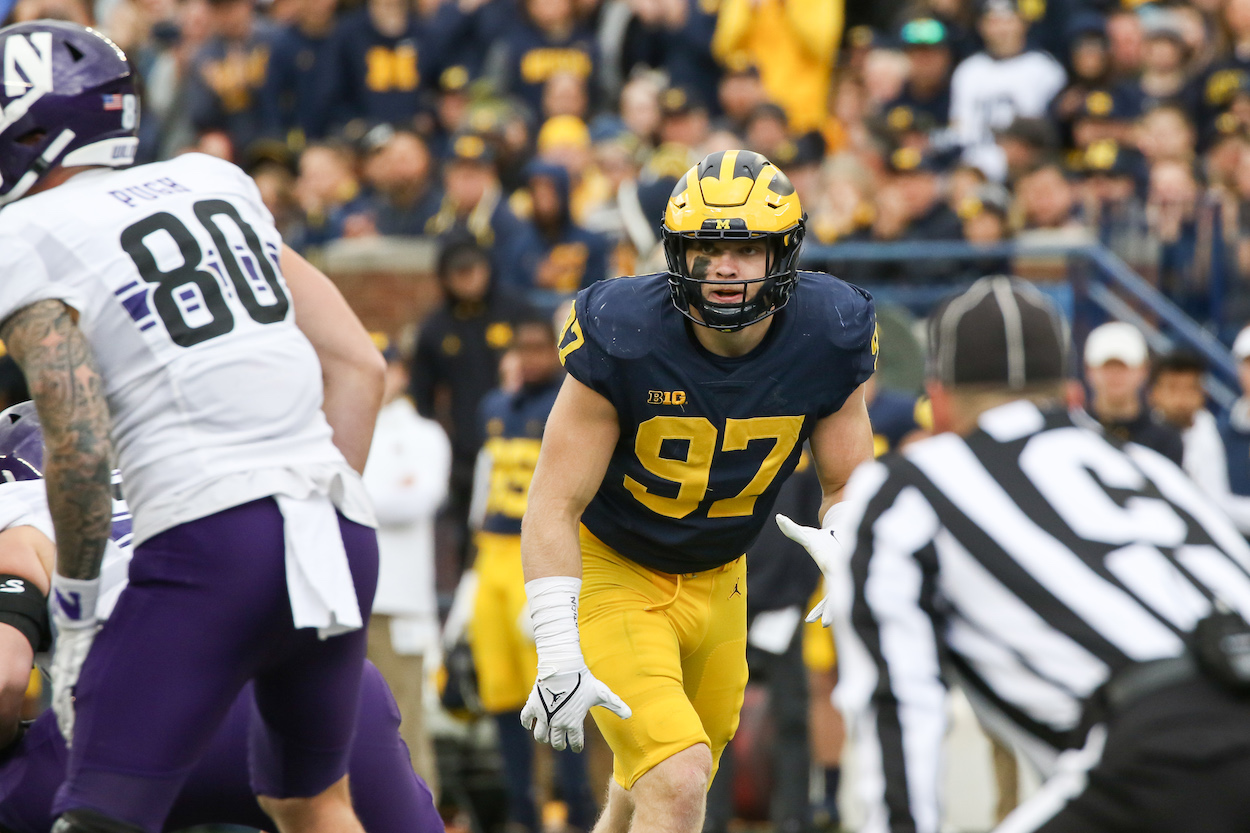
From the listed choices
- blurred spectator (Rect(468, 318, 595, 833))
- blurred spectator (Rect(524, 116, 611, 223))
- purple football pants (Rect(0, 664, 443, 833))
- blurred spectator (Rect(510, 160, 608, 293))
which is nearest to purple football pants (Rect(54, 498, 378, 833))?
purple football pants (Rect(0, 664, 443, 833))

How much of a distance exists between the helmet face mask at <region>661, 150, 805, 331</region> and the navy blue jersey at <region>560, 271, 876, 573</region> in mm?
99

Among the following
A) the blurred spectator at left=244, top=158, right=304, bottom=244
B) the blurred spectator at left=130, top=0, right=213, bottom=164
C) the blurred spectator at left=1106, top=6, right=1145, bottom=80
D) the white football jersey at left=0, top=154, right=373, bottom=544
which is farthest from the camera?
the blurred spectator at left=130, top=0, right=213, bottom=164

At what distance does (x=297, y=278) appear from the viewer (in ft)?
13.1

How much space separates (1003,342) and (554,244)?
663 centimetres

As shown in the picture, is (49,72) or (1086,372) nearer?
(49,72)

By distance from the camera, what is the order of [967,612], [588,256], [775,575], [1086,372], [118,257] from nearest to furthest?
[967,612], [118,257], [775,575], [1086,372], [588,256]

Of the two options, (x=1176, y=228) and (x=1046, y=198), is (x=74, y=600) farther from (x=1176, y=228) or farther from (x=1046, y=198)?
(x=1176, y=228)

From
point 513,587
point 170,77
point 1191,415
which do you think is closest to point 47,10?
point 170,77

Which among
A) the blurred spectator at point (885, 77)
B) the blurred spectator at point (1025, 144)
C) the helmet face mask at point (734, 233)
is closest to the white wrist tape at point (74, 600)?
the helmet face mask at point (734, 233)

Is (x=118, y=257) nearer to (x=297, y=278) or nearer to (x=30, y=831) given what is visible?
(x=297, y=278)

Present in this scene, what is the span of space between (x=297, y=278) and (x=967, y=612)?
1.77 metres

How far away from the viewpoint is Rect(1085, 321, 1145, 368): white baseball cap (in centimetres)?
771

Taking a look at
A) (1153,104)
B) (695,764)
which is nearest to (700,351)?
(695,764)

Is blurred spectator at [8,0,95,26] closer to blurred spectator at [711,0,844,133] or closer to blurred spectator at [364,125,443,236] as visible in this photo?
blurred spectator at [364,125,443,236]
